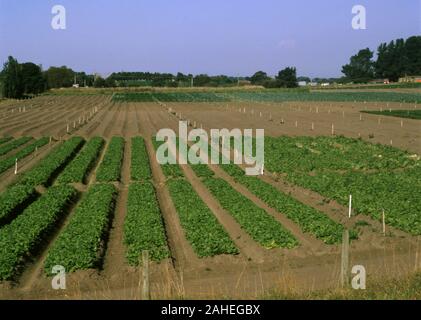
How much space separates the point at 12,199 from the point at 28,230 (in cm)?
421

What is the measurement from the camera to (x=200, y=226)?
14359 millimetres

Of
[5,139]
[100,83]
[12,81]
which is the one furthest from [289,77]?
[5,139]

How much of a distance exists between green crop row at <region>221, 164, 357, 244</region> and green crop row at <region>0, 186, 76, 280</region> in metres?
7.16

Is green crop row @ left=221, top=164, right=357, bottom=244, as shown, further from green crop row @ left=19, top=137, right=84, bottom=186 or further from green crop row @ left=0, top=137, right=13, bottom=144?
green crop row @ left=0, top=137, right=13, bottom=144

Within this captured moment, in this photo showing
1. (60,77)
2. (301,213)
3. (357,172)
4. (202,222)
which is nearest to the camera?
(202,222)

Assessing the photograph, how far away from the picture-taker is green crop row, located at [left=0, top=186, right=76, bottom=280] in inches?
463

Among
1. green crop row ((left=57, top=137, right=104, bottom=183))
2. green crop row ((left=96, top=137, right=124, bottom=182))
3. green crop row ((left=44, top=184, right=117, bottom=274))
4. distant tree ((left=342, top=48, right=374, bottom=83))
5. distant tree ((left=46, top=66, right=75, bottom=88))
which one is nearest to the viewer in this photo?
green crop row ((left=44, top=184, right=117, bottom=274))

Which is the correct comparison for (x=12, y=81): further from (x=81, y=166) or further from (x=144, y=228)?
(x=144, y=228)

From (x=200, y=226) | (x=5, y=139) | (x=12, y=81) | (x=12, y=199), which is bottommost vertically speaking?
(x=200, y=226)

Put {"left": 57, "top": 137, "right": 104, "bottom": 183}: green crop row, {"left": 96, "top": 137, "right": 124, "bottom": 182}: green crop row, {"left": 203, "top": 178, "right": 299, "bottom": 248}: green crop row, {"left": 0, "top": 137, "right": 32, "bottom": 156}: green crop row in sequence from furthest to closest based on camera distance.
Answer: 1. {"left": 0, "top": 137, "right": 32, "bottom": 156}: green crop row
2. {"left": 96, "top": 137, "right": 124, "bottom": 182}: green crop row
3. {"left": 57, "top": 137, "right": 104, "bottom": 183}: green crop row
4. {"left": 203, "top": 178, "right": 299, "bottom": 248}: green crop row

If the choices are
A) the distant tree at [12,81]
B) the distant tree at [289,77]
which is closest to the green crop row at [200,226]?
the distant tree at [12,81]

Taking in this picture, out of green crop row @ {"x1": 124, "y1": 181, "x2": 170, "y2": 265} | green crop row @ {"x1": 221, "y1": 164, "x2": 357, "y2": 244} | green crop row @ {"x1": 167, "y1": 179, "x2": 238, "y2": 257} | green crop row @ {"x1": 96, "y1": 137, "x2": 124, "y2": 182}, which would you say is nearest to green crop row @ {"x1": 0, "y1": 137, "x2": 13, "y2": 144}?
green crop row @ {"x1": 96, "y1": 137, "x2": 124, "y2": 182}

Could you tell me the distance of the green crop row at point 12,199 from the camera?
628 inches
